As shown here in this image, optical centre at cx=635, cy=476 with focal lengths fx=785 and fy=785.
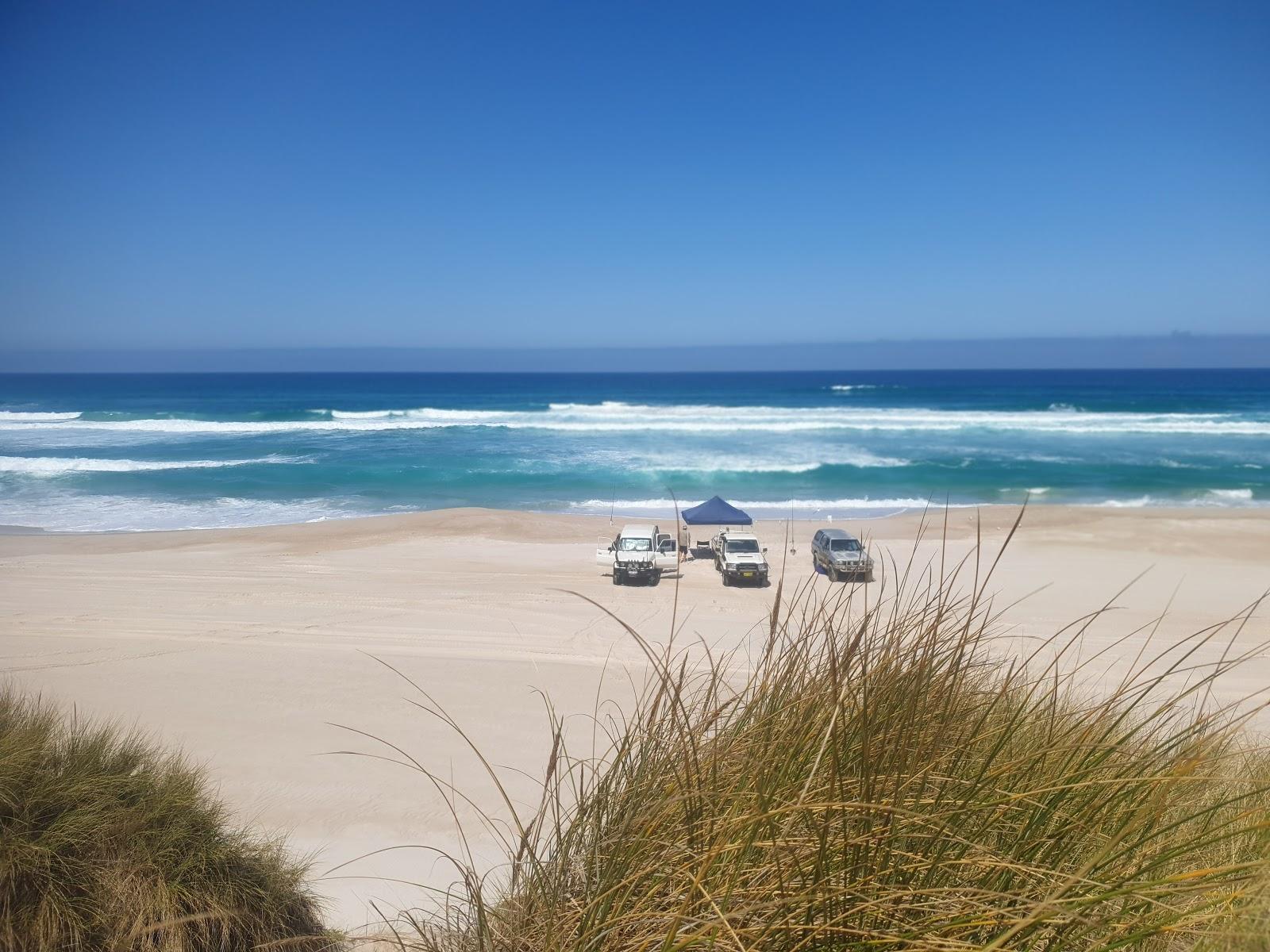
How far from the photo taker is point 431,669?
9961mm

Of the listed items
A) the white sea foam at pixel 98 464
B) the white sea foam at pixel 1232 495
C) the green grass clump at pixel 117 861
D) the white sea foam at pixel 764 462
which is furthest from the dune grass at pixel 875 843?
the white sea foam at pixel 98 464

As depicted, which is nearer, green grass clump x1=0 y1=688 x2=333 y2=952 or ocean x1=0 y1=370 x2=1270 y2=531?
green grass clump x1=0 y1=688 x2=333 y2=952

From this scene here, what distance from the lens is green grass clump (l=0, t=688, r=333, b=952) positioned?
2.93 m

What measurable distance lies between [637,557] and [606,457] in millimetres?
19690

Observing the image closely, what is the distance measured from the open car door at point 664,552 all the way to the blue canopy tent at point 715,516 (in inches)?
24.0

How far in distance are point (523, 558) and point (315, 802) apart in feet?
36.7

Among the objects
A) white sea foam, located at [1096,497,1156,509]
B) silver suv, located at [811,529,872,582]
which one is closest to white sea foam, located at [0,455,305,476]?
silver suv, located at [811,529,872,582]

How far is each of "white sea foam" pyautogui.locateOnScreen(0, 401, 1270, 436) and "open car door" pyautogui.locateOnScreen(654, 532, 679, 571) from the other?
27.3 metres

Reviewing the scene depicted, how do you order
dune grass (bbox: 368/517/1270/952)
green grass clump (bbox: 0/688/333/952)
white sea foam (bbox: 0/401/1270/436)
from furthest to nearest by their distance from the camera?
white sea foam (bbox: 0/401/1270/436), green grass clump (bbox: 0/688/333/952), dune grass (bbox: 368/517/1270/952)

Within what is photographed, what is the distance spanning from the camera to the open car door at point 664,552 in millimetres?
15898

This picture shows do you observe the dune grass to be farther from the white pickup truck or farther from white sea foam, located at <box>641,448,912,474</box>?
white sea foam, located at <box>641,448,912,474</box>

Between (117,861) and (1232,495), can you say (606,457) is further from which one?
→ (117,861)

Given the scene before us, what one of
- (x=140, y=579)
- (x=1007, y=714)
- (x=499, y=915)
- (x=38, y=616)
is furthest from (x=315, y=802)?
(x=140, y=579)

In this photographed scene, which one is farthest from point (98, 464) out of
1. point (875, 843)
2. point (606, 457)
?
point (875, 843)
